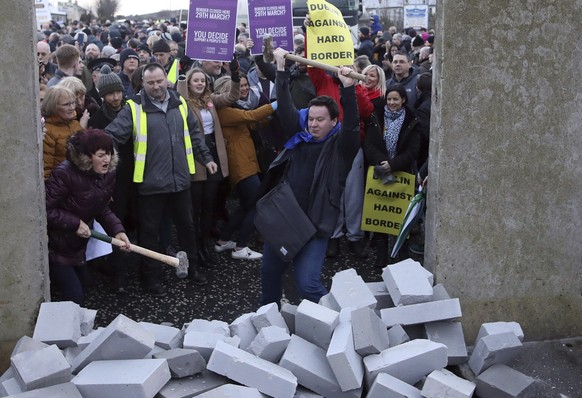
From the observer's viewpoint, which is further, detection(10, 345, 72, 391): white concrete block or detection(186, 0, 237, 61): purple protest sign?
detection(186, 0, 237, 61): purple protest sign

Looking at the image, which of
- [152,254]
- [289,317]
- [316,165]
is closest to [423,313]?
[289,317]

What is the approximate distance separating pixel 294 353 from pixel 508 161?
2059 mm

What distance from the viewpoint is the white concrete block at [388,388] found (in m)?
4.59

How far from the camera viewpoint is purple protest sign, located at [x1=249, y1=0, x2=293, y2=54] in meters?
8.54

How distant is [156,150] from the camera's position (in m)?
7.15

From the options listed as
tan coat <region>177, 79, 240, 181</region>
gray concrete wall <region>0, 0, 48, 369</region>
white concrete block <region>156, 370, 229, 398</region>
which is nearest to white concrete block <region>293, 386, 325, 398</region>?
white concrete block <region>156, 370, 229, 398</region>

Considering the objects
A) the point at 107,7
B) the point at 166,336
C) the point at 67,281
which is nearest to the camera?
the point at 166,336

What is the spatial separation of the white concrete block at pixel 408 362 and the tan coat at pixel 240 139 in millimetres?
3906

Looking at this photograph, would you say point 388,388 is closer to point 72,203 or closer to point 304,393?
point 304,393

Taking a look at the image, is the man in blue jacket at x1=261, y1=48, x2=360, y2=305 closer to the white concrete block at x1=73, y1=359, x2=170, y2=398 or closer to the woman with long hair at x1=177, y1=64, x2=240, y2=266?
the white concrete block at x1=73, y1=359, x2=170, y2=398

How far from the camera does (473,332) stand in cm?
580

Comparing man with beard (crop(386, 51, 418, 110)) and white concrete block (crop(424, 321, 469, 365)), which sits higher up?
man with beard (crop(386, 51, 418, 110))

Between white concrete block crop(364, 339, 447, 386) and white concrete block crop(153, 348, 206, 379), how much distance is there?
1.01 metres

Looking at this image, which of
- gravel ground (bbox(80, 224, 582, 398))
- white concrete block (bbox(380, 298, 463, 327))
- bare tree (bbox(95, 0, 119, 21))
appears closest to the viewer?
white concrete block (bbox(380, 298, 463, 327))
